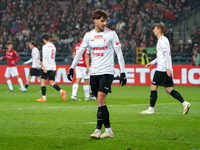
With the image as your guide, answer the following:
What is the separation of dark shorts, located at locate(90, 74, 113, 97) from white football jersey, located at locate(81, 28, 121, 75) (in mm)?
70

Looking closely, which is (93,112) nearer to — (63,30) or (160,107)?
(160,107)

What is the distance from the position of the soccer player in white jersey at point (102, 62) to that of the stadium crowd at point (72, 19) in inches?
699

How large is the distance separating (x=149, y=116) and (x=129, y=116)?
47cm

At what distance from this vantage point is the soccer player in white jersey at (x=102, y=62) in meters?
5.50

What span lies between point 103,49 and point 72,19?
22.4 metres

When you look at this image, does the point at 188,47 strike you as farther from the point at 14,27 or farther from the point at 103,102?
the point at 103,102

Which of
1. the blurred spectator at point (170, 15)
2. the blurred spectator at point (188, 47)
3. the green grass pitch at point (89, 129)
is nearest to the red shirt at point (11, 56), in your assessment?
the green grass pitch at point (89, 129)

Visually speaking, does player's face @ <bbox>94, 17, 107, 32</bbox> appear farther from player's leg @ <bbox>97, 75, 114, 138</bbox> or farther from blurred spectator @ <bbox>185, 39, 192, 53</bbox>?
blurred spectator @ <bbox>185, 39, 192, 53</bbox>

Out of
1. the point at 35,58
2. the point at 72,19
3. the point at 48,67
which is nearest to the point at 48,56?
the point at 48,67

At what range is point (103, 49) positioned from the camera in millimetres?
5586

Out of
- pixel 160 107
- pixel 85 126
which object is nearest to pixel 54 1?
pixel 160 107

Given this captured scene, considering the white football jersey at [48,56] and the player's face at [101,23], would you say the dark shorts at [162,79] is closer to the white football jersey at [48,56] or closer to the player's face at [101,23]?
the player's face at [101,23]

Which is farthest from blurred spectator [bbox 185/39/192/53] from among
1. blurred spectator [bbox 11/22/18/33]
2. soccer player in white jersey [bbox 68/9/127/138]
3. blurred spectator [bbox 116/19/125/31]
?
soccer player in white jersey [bbox 68/9/127/138]

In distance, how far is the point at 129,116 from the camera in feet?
25.8
